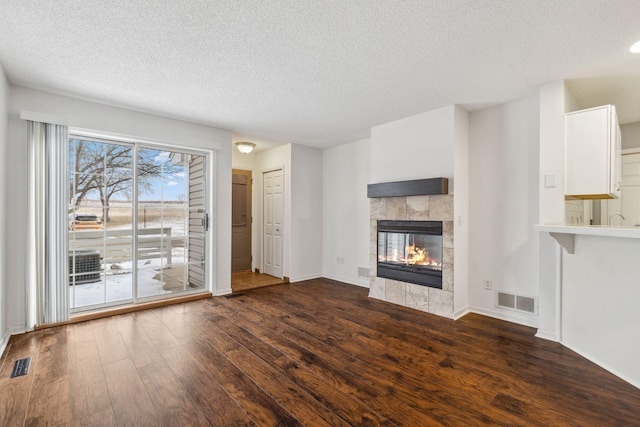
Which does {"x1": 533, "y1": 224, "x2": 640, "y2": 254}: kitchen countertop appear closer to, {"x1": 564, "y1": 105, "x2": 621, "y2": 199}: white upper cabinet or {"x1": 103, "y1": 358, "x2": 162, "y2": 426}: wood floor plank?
{"x1": 564, "y1": 105, "x2": 621, "y2": 199}: white upper cabinet

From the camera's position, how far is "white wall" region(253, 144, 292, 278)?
17.9 ft

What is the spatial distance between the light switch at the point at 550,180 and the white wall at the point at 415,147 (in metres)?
0.91

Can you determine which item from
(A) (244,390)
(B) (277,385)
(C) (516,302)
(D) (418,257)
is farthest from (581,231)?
(A) (244,390)

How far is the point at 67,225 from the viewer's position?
10.7ft

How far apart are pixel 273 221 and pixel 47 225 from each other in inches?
134

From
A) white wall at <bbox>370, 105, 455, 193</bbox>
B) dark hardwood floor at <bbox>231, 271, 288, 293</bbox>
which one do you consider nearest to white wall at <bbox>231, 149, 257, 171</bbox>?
dark hardwood floor at <bbox>231, 271, 288, 293</bbox>

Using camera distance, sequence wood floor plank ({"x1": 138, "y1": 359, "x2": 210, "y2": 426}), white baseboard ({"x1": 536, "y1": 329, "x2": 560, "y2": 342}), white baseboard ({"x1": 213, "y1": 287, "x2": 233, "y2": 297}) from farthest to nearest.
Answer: white baseboard ({"x1": 213, "y1": 287, "x2": 233, "y2": 297}) → white baseboard ({"x1": 536, "y1": 329, "x2": 560, "y2": 342}) → wood floor plank ({"x1": 138, "y1": 359, "x2": 210, "y2": 426})

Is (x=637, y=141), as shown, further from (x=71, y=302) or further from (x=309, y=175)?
(x=71, y=302)

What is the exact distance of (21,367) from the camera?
7.75ft

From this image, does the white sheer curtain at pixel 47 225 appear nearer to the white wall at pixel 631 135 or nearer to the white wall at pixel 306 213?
the white wall at pixel 306 213

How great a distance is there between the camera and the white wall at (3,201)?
2.71 metres

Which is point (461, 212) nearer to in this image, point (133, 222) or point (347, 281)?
point (347, 281)

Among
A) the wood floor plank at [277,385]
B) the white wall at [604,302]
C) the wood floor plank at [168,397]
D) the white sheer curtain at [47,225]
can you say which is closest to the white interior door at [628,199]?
the white wall at [604,302]

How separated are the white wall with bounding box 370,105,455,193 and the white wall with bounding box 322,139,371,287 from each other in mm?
741
